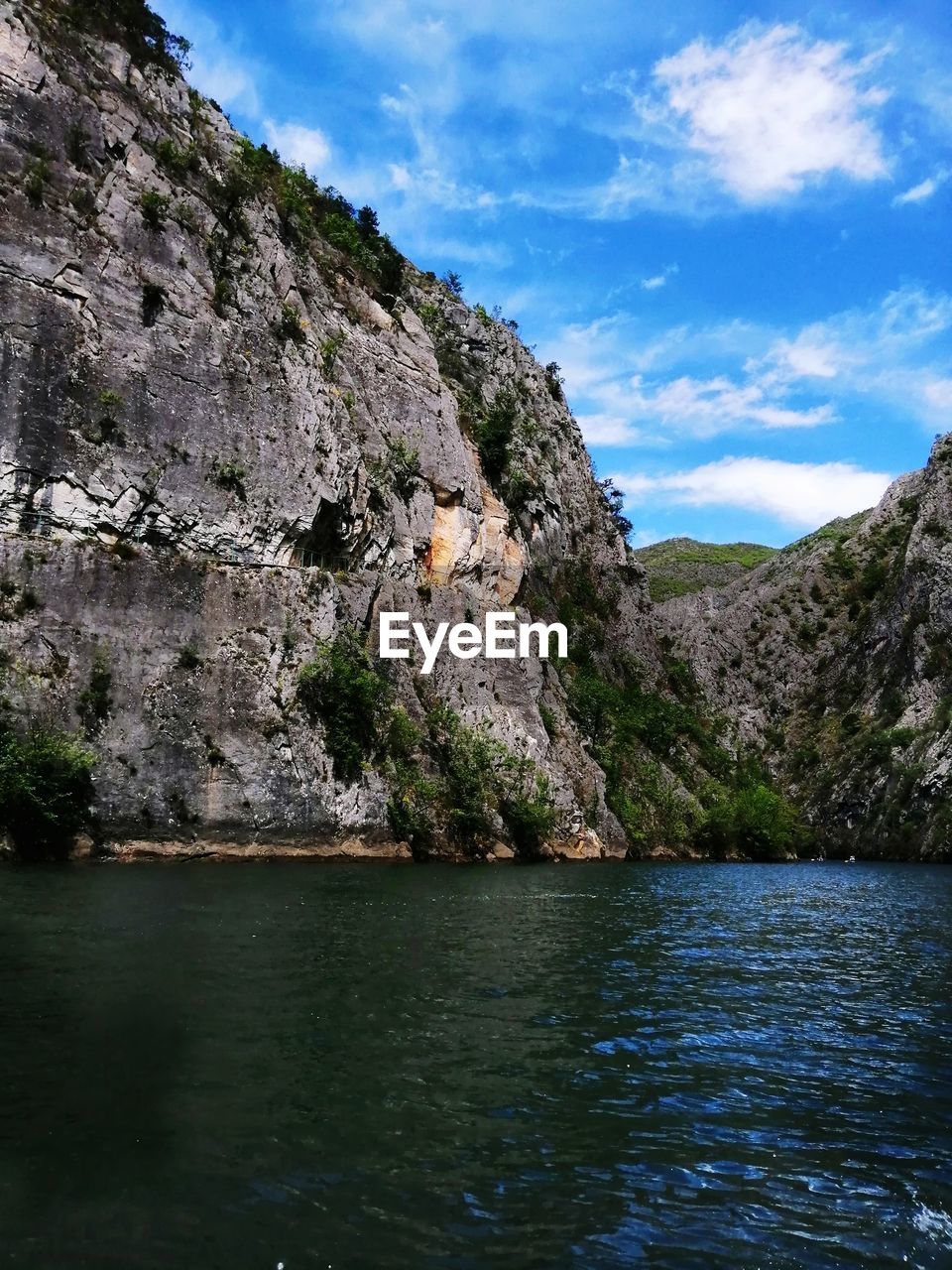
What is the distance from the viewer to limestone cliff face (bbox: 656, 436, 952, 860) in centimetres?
7588

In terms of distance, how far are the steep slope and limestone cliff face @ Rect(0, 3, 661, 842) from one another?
12 centimetres

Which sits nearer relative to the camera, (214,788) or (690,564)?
(214,788)

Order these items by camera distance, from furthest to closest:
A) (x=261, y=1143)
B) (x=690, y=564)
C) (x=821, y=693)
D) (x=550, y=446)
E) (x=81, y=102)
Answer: (x=690, y=564) → (x=821, y=693) → (x=550, y=446) → (x=81, y=102) → (x=261, y=1143)

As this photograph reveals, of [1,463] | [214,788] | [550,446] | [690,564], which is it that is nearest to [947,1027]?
[214,788]

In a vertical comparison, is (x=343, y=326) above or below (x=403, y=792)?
above

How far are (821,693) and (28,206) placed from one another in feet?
301

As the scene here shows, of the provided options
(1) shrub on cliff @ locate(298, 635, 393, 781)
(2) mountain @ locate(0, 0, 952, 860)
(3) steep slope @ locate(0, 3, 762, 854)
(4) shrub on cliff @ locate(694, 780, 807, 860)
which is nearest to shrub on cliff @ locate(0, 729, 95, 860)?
(2) mountain @ locate(0, 0, 952, 860)

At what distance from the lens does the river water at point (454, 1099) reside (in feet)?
21.2

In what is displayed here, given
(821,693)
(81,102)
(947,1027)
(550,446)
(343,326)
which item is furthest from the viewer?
(821,693)

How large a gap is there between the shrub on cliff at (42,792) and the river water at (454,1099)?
12827 mm

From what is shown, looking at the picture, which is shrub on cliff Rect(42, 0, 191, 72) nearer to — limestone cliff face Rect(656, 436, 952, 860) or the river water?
the river water

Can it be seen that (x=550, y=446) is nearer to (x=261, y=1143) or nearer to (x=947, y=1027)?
(x=947, y=1027)

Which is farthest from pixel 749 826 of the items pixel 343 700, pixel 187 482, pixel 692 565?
pixel 692 565

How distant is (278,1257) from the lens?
6004 mm
